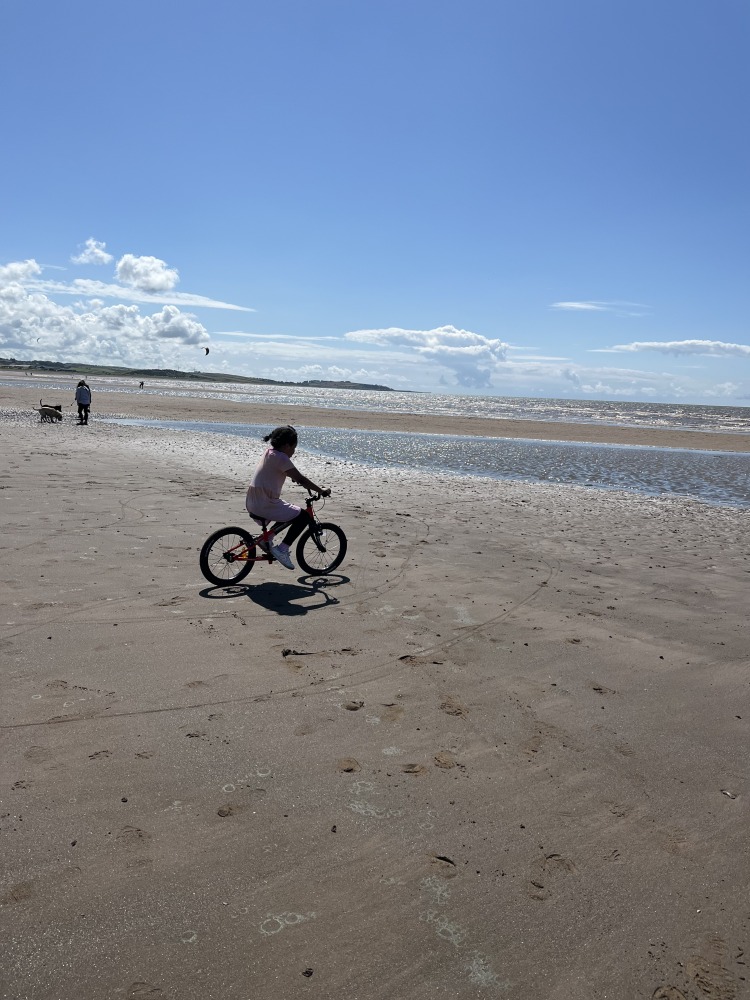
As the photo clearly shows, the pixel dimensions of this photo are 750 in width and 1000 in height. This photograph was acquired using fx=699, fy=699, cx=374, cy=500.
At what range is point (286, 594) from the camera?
779 cm

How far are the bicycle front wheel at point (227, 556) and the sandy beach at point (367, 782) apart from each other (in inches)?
8.5

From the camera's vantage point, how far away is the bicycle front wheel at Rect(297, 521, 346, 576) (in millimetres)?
8473

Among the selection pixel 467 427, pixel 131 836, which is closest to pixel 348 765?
pixel 131 836

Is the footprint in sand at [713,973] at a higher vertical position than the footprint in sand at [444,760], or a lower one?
lower

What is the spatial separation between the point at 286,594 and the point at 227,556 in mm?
802

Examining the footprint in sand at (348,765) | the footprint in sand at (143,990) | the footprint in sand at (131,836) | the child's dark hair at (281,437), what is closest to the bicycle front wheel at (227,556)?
the child's dark hair at (281,437)

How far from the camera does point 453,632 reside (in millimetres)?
6809

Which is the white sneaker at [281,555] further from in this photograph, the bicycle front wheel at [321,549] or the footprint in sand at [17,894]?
the footprint in sand at [17,894]

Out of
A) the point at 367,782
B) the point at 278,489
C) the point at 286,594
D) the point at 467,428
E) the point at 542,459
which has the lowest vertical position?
the point at 367,782

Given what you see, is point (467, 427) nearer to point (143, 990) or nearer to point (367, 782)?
point (367, 782)

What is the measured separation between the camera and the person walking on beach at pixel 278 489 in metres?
7.92

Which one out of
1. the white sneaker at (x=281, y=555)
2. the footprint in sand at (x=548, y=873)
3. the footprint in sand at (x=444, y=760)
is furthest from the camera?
the white sneaker at (x=281, y=555)

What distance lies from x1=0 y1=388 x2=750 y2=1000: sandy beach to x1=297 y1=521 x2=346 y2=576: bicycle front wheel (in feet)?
0.96

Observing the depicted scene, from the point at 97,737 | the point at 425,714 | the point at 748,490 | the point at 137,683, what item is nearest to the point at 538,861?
the point at 425,714
